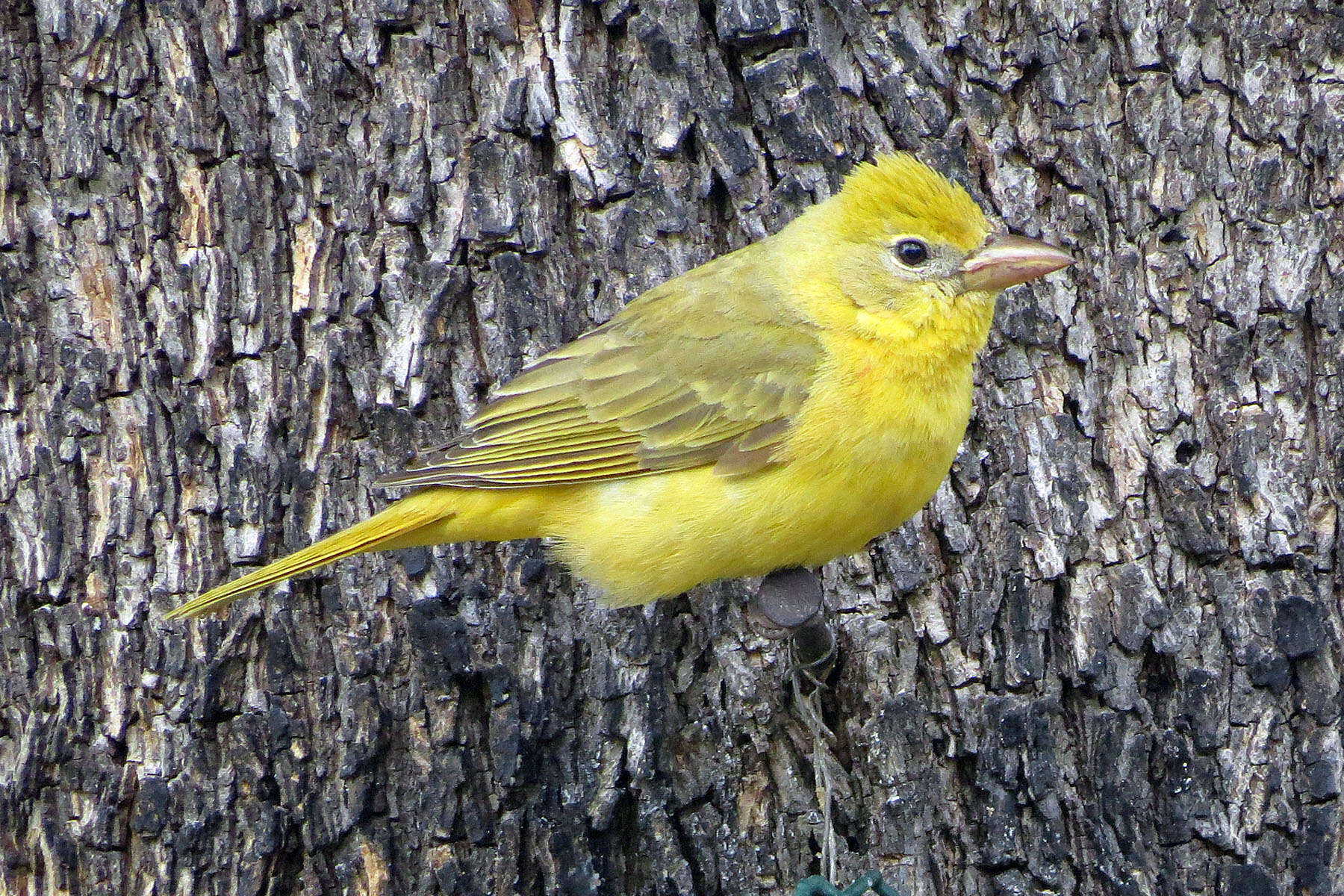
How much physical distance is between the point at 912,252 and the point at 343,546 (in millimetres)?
1462

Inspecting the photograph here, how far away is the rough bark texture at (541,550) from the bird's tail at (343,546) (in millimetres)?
337

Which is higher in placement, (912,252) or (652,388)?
(912,252)

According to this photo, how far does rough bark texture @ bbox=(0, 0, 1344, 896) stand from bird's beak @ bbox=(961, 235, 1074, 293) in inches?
16.4

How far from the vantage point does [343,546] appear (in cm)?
321

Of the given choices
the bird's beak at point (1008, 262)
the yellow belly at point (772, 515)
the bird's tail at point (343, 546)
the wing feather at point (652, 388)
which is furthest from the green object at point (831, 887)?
the bird's beak at point (1008, 262)

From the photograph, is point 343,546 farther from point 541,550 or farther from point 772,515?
point 772,515

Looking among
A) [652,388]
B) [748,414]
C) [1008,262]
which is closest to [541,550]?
[652,388]

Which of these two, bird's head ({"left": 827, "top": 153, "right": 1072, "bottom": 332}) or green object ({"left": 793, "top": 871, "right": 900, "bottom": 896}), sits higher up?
bird's head ({"left": 827, "top": 153, "right": 1072, "bottom": 332})

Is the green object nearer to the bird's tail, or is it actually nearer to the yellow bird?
the yellow bird

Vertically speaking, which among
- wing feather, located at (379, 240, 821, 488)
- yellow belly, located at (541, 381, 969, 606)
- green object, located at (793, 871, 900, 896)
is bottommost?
green object, located at (793, 871, 900, 896)

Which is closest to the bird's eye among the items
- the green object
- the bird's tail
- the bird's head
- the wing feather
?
the bird's head

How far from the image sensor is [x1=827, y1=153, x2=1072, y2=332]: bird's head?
3.19 metres

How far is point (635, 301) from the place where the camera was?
11.5 feet

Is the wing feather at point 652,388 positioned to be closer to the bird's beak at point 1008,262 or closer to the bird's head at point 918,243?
the bird's head at point 918,243
